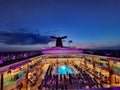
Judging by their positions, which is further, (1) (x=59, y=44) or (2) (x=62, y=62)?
(1) (x=59, y=44)

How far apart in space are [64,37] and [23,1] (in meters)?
21.3

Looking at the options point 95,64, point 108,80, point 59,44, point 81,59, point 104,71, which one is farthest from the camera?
point 59,44

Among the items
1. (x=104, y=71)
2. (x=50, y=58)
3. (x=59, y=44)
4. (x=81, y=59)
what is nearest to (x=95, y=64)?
(x=104, y=71)

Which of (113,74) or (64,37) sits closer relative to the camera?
(113,74)

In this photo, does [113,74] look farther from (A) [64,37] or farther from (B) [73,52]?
(A) [64,37]

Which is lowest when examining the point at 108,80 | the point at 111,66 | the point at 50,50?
the point at 108,80

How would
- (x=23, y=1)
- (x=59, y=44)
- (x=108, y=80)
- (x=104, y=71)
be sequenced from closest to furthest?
(x=23, y=1) → (x=108, y=80) → (x=104, y=71) → (x=59, y=44)

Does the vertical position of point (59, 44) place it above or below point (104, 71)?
above

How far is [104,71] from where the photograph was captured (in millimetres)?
12070

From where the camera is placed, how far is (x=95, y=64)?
15.1m

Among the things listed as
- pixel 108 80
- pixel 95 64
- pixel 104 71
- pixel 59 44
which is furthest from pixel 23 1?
pixel 59 44

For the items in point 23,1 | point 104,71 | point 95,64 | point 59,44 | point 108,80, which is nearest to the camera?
point 23,1

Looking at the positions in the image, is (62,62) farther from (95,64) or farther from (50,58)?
(95,64)

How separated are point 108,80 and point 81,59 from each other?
12417 millimetres
